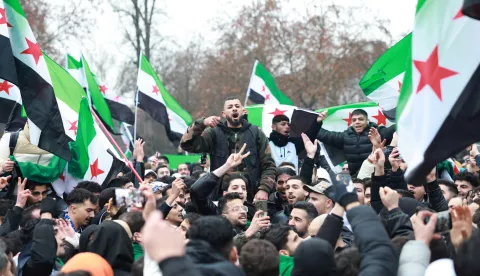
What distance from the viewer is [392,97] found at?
11.0 meters

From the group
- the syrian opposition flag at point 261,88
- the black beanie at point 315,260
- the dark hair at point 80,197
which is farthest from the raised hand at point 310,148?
the syrian opposition flag at point 261,88

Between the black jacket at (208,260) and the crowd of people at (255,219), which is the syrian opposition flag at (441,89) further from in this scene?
the black jacket at (208,260)

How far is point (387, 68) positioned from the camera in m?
11.2

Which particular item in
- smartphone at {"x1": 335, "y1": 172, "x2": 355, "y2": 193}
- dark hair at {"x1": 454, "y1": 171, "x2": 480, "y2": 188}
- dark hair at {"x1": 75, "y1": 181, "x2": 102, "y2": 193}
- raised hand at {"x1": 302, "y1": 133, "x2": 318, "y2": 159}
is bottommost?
dark hair at {"x1": 75, "y1": 181, "x2": 102, "y2": 193}

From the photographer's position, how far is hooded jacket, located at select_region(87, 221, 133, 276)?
645cm

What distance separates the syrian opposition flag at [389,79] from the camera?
11.0 metres

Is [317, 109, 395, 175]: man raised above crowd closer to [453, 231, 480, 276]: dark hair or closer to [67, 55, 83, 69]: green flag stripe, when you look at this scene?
[67, 55, 83, 69]: green flag stripe

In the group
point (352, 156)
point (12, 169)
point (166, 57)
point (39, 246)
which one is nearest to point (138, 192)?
point (39, 246)

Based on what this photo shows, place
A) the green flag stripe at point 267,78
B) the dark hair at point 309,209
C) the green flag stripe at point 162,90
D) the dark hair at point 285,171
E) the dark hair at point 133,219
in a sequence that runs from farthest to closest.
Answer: the green flag stripe at point 267,78
the green flag stripe at point 162,90
the dark hair at point 285,171
the dark hair at point 309,209
the dark hair at point 133,219

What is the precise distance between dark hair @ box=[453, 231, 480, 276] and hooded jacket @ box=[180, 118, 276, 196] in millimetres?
4912

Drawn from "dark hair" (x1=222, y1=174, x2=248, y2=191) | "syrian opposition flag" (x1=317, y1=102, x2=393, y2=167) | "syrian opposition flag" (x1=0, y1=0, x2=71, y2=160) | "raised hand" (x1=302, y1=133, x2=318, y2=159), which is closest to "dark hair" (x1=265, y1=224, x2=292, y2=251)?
"dark hair" (x1=222, y1=174, x2=248, y2=191)

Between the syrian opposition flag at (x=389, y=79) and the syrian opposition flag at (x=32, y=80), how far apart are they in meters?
3.94

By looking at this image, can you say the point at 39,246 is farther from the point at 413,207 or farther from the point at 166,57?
the point at 166,57

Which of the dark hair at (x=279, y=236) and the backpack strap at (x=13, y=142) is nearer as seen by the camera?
the dark hair at (x=279, y=236)
